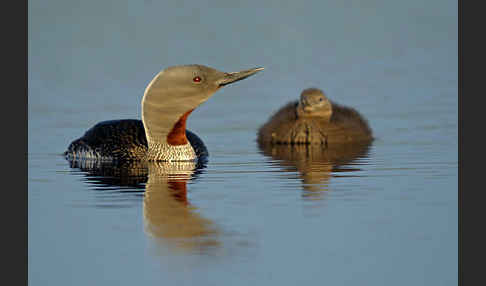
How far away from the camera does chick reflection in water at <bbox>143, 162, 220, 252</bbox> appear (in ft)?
21.5

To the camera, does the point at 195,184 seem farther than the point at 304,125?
No

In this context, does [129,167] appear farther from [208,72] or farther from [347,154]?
[347,154]

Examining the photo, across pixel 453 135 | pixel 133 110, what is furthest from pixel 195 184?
pixel 133 110

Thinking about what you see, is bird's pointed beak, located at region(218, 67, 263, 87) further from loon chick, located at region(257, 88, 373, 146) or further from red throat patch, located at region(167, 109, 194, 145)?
loon chick, located at region(257, 88, 373, 146)

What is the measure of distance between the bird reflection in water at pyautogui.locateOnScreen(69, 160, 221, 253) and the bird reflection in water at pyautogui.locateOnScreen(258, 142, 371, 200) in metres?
0.97

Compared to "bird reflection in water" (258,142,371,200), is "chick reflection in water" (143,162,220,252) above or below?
below

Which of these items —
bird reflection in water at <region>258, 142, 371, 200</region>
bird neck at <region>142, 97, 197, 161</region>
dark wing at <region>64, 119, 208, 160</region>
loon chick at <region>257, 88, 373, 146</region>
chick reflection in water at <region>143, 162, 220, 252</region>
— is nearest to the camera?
chick reflection in water at <region>143, 162, 220, 252</region>

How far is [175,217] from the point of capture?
7242 mm

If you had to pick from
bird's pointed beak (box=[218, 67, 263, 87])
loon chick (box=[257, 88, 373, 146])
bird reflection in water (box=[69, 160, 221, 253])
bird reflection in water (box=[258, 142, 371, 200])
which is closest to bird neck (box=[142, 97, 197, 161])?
bird reflection in water (box=[69, 160, 221, 253])

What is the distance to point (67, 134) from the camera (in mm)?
12883

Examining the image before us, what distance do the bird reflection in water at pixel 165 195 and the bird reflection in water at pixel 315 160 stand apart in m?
0.97

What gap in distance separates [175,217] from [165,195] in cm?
86

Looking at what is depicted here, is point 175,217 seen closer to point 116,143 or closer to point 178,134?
point 178,134

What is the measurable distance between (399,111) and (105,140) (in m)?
5.70
